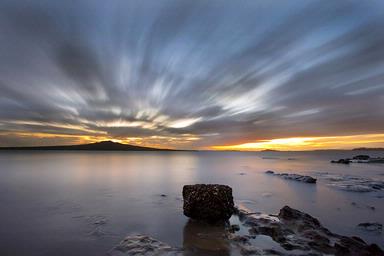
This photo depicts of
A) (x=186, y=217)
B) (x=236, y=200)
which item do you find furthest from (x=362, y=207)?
(x=186, y=217)

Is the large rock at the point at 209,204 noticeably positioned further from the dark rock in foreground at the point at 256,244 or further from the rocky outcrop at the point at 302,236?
the rocky outcrop at the point at 302,236

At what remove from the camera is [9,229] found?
9.07 meters

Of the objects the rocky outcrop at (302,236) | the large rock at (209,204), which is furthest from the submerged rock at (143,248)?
the large rock at (209,204)

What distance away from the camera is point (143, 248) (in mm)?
7309

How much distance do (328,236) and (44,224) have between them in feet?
34.9

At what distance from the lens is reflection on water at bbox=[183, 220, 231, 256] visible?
23.5 ft

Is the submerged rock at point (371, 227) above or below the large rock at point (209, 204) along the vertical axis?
below

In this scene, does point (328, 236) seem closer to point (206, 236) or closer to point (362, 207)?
point (206, 236)

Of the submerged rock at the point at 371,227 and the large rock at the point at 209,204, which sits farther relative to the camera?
the large rock at the point at 209,204

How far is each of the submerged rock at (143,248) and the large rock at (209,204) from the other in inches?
115

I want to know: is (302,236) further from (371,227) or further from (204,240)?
(371,227)

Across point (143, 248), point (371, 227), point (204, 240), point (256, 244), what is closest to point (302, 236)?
point (256, 244)

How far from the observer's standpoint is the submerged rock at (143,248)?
23.0ft

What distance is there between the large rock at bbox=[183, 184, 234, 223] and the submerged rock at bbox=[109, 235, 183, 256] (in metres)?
2.92
